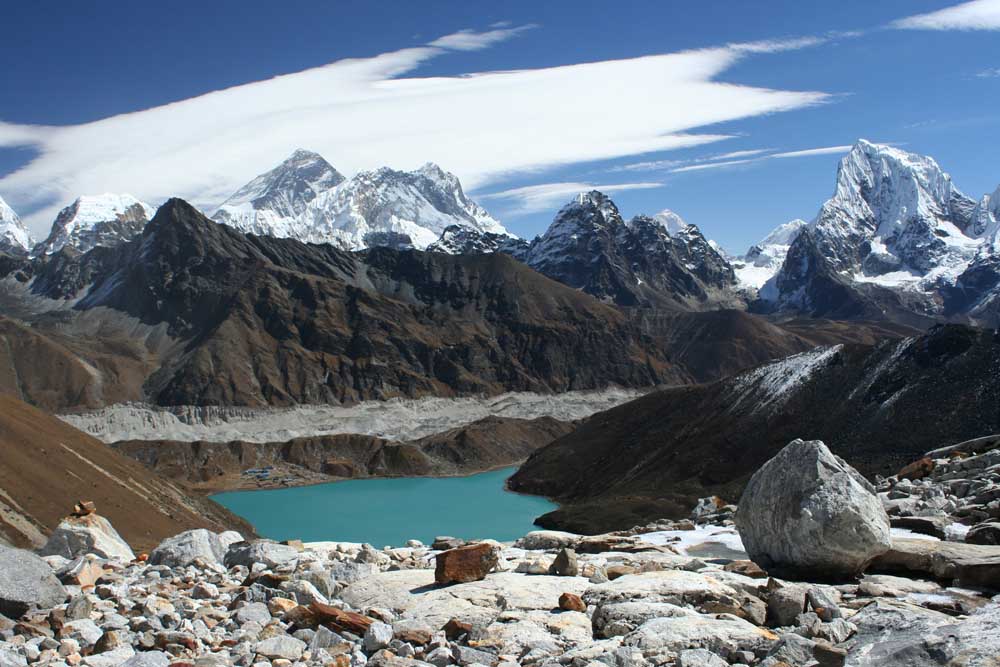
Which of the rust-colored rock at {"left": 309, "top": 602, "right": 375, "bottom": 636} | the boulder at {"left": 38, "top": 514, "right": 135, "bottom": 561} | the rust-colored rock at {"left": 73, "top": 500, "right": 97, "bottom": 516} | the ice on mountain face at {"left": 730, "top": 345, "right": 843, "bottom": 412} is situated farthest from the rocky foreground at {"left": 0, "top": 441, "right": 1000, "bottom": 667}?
the ice on mountain face at {"left": 730, "top": 345, "right": 843, "bottom": 412}

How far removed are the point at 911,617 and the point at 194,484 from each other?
143m

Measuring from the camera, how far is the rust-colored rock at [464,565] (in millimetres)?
14352

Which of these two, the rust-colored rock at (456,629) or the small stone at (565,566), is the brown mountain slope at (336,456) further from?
the rust-colored rock at (456,629)

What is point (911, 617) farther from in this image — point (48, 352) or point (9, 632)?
point (48, 352)

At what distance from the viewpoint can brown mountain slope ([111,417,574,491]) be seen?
5901 inches

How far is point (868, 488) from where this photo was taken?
16531mm

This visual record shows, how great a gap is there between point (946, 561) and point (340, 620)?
9.41 m

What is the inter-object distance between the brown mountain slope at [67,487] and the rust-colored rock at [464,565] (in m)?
34.4

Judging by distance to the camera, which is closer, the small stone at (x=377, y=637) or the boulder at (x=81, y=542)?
the small stone at (x=377, y=637)

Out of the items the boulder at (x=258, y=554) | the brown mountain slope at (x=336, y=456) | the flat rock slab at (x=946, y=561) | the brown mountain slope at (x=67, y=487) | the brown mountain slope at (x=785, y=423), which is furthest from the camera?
the brown mountain slope at (x=336, y=456)

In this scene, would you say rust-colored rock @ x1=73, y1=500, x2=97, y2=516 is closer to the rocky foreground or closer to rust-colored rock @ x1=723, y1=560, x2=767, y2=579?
the rocky foreground

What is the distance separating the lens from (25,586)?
12.9 m

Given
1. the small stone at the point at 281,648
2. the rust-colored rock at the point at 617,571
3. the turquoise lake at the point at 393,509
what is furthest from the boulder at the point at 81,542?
the turquoise lake at the point at 393,509

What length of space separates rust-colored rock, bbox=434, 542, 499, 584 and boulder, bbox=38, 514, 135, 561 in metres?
7.68
